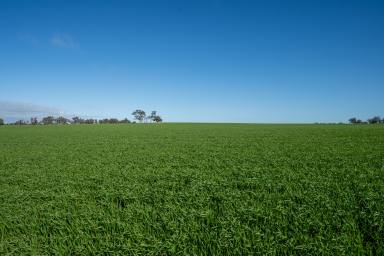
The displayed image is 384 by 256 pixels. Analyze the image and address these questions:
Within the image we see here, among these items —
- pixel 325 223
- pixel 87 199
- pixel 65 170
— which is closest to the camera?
pixel 325 223

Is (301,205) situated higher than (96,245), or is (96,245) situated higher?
(301,205)

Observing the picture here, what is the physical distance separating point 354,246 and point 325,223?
64 centimetres

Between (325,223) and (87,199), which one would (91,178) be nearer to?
(87,199)

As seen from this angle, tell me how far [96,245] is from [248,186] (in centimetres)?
396

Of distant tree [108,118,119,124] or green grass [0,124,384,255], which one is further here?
distant tree [108,118,119,124]

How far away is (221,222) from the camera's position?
4355mm

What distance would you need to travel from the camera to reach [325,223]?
4.15 metres

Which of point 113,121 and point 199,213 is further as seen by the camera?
point 113,121

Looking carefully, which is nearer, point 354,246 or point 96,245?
point 354,246

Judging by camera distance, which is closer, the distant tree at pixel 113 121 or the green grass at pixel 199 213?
the green grass at pixel 199 213

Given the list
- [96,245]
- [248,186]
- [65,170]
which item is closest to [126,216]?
[96,245]

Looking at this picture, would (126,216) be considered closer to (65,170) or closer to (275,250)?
(275,250)

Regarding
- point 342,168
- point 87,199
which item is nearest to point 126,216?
point 87,199

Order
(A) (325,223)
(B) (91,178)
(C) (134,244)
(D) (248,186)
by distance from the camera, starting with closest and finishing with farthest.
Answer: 1. (C) (134,244)
2. (A) (325,223)
3. (D) (248,186)
4. (B) (91,178)
